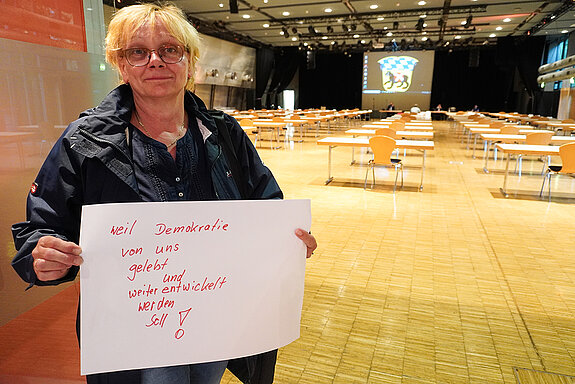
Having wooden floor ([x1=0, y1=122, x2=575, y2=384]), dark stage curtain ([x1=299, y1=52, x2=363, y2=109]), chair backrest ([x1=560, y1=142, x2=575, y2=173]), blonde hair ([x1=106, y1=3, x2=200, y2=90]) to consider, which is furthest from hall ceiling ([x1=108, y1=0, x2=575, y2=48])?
blonde hair ([x1=106, y1=3, x2=200, y2=90])

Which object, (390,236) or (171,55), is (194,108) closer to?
(171,55)

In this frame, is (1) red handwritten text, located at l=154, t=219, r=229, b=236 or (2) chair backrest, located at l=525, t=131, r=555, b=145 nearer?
(1) red handwritten text, located at l=154, t=219, r=229, b=236

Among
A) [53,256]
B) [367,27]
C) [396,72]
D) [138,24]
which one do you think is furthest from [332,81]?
[53,256]

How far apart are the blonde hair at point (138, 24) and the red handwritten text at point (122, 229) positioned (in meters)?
0.50

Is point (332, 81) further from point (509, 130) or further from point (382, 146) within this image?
point (382, 146)

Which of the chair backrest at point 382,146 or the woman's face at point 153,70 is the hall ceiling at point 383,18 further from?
the woman's face at point 153,70

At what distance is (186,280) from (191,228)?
134 millimetres

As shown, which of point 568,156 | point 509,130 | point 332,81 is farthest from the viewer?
point 332,81

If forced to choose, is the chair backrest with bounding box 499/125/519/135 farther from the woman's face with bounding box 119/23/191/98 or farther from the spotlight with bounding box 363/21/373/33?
the spotlight with bounding box 363/21/373/33

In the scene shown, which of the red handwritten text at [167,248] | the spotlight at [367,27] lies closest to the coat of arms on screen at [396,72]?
the spotlight at [367,27]

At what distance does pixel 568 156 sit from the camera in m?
5.55

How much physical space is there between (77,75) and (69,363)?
1.62m

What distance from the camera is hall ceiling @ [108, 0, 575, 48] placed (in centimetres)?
1484

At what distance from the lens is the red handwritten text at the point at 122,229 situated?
871 mm
